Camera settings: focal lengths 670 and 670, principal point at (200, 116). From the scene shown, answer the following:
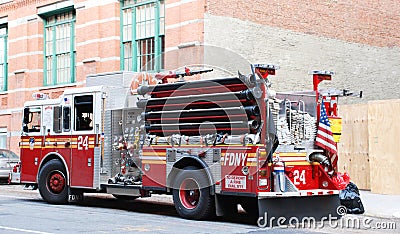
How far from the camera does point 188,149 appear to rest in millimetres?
13672

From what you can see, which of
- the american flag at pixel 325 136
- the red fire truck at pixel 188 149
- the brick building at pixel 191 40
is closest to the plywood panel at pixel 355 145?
the brick building at pixel 191 40

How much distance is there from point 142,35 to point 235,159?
1325cm

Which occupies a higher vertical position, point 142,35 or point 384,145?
point 142,35

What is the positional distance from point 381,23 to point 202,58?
10.3 m

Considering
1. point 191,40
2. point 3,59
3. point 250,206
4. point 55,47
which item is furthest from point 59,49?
point 250,206

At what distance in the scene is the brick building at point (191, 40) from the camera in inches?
902

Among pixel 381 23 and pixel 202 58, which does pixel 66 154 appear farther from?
pixel 381 23

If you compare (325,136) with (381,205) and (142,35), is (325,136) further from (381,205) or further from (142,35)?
(142,35)

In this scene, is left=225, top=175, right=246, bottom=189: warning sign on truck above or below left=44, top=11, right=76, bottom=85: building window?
below

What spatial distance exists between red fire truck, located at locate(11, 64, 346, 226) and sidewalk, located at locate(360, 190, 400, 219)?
5.90 ft

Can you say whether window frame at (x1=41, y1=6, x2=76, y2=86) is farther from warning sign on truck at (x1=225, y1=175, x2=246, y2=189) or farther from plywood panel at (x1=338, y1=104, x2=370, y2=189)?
warning sign on truck at (x1=225, y1=175, x2=246, y2=189)

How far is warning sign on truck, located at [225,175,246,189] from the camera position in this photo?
1264 centimetres

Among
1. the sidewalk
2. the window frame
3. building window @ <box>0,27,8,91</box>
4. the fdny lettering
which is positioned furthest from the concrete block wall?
building window @ <box>0,27,8,91</box>

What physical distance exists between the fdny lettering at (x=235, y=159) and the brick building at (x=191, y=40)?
9406mm
